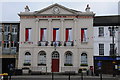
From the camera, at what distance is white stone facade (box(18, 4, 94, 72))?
1451 inches

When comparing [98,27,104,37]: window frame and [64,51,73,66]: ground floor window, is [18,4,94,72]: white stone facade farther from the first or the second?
[98,27,104,37]: window frame

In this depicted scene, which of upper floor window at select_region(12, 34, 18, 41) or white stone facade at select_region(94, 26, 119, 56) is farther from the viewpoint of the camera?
upper floor window at select_region(12, 34, 18, 41)

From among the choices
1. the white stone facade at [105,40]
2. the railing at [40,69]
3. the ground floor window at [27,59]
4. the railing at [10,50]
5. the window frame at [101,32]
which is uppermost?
the window frame at [101,32]

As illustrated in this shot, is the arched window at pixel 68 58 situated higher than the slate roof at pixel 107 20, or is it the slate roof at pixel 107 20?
the slate roof at pixel 107 20

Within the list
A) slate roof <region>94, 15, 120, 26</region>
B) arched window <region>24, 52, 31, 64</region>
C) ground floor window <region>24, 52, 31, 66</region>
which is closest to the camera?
ground floor window <region>24, 52, 31, 66</region>

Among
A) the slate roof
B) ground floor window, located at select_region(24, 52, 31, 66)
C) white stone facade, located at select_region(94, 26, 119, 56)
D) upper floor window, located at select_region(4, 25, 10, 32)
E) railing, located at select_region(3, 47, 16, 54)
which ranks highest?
the slate roof

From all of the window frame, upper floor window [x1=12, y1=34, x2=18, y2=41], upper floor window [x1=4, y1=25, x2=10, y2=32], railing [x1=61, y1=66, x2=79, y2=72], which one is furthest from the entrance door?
upper floor window [x1=4, y1=25, x2=10, y2=32]

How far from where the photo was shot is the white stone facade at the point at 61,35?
1451 inches

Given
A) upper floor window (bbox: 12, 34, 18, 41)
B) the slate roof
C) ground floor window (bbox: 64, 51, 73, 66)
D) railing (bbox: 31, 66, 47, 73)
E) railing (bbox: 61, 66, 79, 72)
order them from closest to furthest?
railing (bbox: 61, 66, 79, 72), railing (bbox: 31, 66, 47, 73), ground floor window (bbox: 64, 51, 73, 66), the slate roof, upper floor window (bbox: 12, 34, 18, 41)

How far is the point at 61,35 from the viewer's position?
3741 centimetres

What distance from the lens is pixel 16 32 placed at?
138ft

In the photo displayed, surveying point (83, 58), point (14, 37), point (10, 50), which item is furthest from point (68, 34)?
point (10, 50)

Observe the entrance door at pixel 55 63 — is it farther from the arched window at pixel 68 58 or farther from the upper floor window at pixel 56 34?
the upper floor window at pixel 56 34

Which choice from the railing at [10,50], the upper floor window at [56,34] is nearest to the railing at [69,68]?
the upper floor window at [56,34]
